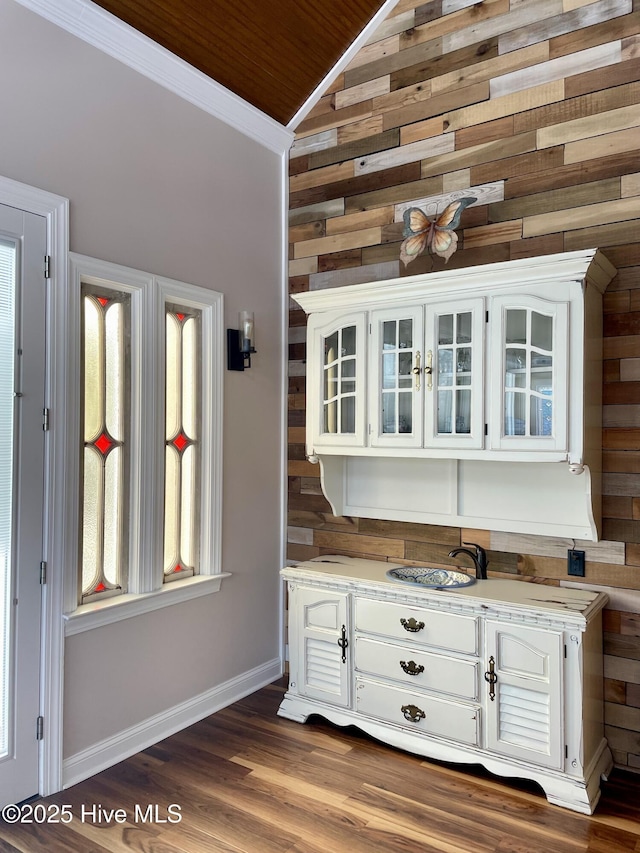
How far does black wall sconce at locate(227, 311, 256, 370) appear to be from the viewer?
11.0 feet

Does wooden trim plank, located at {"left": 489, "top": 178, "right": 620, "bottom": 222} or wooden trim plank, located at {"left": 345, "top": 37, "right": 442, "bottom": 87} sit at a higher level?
wooden trim plank, located at {"left": 345, "top": 37, "right": 442, "bottom": 87}

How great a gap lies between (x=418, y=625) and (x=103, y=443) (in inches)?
60.3

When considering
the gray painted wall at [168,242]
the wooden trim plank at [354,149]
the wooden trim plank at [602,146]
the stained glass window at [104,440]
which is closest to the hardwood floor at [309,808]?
the gray painted wall at [168,242]

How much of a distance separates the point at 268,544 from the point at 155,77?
2369 mm

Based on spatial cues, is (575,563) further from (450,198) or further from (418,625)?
(450,198)

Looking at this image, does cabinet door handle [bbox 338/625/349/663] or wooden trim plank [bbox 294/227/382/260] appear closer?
cabinet door handle [bbox 338/625/349/663]

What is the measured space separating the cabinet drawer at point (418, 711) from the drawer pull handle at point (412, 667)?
9 cm

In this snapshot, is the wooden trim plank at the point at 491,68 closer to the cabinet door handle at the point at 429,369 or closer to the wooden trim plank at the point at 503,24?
the wooden trim plank at the point at 503,24

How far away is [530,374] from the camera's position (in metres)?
2.61

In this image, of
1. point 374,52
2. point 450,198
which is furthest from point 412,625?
point 374,52

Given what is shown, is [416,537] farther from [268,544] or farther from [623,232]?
[623,232]

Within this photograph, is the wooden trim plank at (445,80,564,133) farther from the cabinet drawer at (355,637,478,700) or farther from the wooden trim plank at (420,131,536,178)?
the cabinet drawer at (355,637,478,700)

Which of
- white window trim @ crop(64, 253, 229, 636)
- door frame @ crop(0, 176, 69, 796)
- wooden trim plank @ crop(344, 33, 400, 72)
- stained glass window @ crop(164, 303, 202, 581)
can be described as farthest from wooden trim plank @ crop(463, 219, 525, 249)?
door frame @ crop(0, 176, 69, 796)

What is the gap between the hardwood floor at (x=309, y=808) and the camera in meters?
2.20
